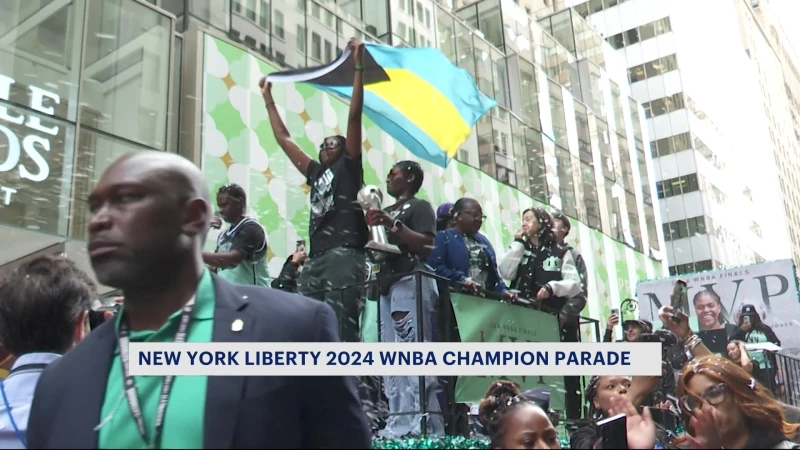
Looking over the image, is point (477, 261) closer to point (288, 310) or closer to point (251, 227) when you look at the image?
point (251, 227)

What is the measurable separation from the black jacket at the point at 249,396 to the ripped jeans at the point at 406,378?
3.06m

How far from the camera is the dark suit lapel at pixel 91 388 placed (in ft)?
5.12

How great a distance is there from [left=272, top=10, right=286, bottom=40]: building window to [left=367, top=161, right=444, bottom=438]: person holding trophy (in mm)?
9785

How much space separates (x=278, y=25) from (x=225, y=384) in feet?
44.4

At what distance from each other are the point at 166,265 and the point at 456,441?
123 inches

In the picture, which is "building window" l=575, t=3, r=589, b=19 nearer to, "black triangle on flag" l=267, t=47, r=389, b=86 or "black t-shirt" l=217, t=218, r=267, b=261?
"black triangle on flag" l=267, t=47, r=389, b=86

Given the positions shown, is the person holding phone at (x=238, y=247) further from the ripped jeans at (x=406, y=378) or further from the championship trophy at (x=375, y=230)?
the ripped jeans at (x=406, y=378)

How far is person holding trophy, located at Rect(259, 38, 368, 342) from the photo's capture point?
4730mm

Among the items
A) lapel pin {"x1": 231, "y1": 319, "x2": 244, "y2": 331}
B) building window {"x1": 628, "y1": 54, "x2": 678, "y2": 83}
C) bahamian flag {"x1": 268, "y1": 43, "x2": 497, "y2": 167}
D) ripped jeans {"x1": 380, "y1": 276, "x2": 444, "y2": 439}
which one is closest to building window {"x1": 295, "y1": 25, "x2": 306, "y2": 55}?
bahamian flag {"x1": 268, "y1": 43, "x2": 497, "y2": 167}

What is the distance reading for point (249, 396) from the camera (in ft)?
5.16

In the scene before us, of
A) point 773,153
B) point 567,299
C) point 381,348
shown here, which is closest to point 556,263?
point 567,299

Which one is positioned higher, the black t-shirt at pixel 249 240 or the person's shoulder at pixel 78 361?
the black t-shirt at pixel 249 240

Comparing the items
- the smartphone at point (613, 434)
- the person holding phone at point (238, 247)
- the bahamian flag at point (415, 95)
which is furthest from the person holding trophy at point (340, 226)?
the smartphone at point (613, 434)

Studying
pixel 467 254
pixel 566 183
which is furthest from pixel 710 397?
pixel 566 183
